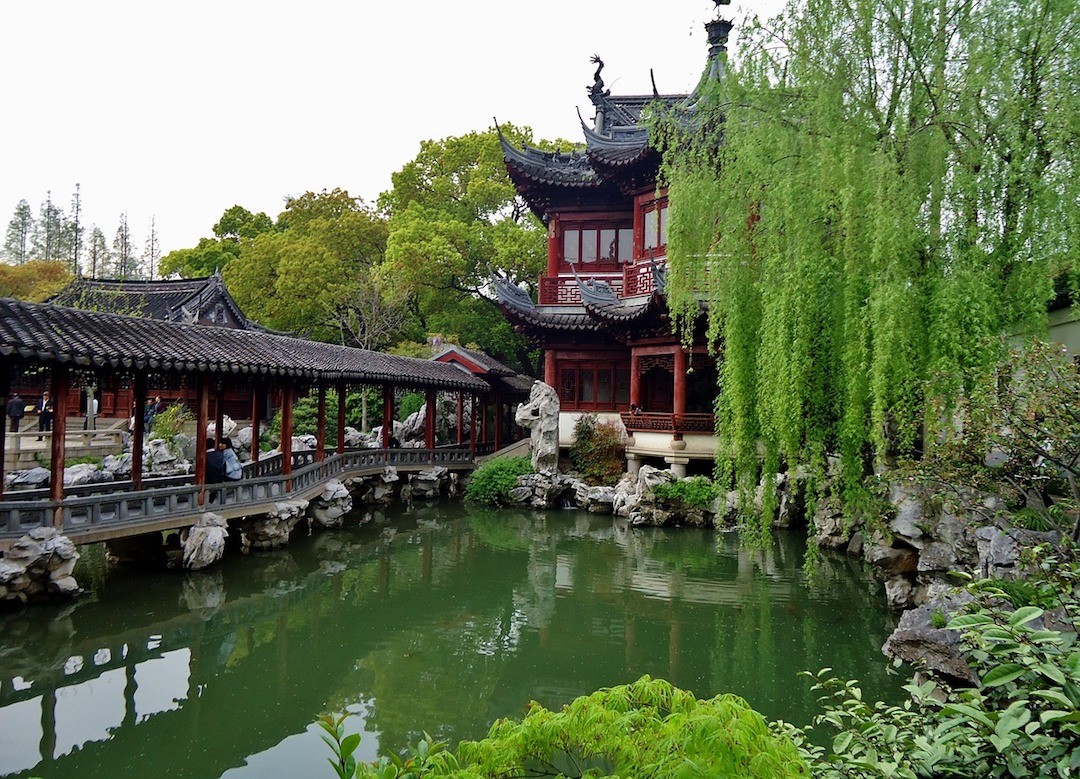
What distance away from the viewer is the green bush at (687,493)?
42.6 ft

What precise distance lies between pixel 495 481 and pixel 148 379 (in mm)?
7991

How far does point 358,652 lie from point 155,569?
4177mm

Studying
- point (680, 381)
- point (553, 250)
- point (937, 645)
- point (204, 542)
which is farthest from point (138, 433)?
point (553, 250)

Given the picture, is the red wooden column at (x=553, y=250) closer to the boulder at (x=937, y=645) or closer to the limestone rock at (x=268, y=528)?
the limestone rock at (x=268, y=528)

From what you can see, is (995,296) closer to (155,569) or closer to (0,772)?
(0,772)

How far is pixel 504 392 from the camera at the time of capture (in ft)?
69.8

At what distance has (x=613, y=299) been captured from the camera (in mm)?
15781

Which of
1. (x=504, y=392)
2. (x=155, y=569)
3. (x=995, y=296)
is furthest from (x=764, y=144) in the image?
(x=504, y=392)

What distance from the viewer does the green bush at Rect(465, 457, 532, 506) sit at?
50.7 ft

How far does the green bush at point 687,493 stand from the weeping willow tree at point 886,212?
619cm

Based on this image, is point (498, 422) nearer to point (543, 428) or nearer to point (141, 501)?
point (543, 428)

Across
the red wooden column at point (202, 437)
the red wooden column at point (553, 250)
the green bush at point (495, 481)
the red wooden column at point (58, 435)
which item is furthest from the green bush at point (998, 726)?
the red wooden column at point (553, 250)

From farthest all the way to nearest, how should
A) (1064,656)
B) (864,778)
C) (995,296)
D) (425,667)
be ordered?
(425,667), (995,296), (864,778), (1064,656)

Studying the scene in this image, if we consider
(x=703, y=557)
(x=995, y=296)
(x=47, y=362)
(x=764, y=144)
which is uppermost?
(x=764, y=144)
